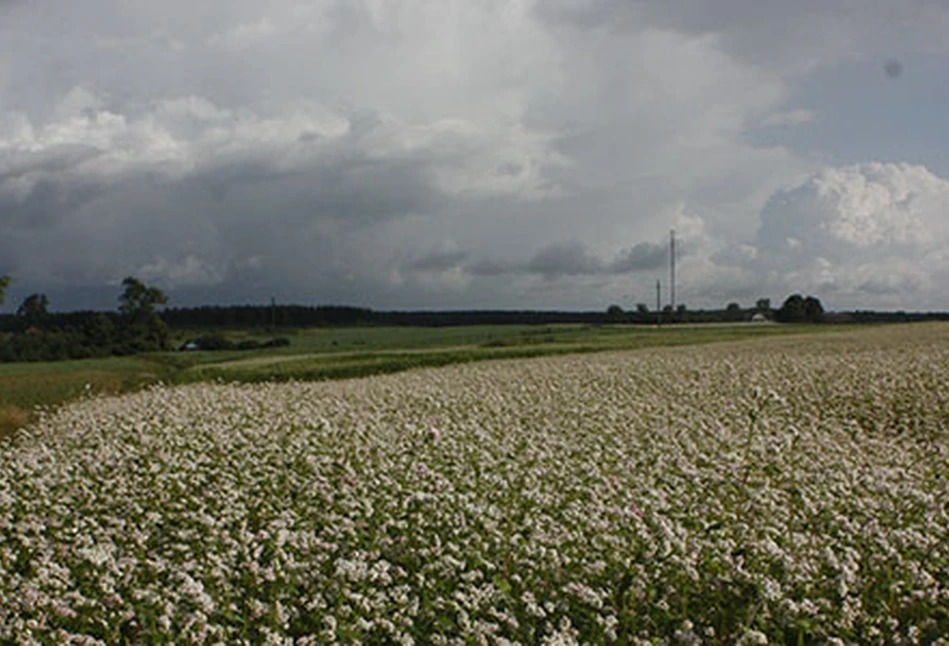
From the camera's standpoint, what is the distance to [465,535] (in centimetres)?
842

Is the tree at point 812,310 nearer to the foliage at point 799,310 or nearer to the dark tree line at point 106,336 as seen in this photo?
the foliage at point 799,310

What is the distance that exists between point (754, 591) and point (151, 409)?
15.0 metres

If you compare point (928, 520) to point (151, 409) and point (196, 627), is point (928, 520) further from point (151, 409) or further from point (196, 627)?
point (151, 409)

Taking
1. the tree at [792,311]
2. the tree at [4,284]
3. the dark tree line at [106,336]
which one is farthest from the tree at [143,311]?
the tree at [792,311]

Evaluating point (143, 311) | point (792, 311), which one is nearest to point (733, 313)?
point (792, 311)

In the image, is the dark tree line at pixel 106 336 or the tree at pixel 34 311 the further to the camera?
the tree at pixel 34 311

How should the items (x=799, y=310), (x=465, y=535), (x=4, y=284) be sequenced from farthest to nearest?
(x=799, y=310) → (x=4, y=284) → (x=465, y=535)

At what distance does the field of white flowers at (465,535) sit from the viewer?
266 inches

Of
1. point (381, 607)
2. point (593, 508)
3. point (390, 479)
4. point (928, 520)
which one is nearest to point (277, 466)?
point (390, 479)

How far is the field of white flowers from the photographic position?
22.2ft

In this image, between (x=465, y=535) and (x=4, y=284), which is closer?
(x=465, y=535)

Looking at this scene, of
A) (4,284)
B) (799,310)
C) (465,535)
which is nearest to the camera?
(465,535)

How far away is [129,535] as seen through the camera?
30.5 feet

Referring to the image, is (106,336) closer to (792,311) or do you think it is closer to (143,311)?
(143,311)
